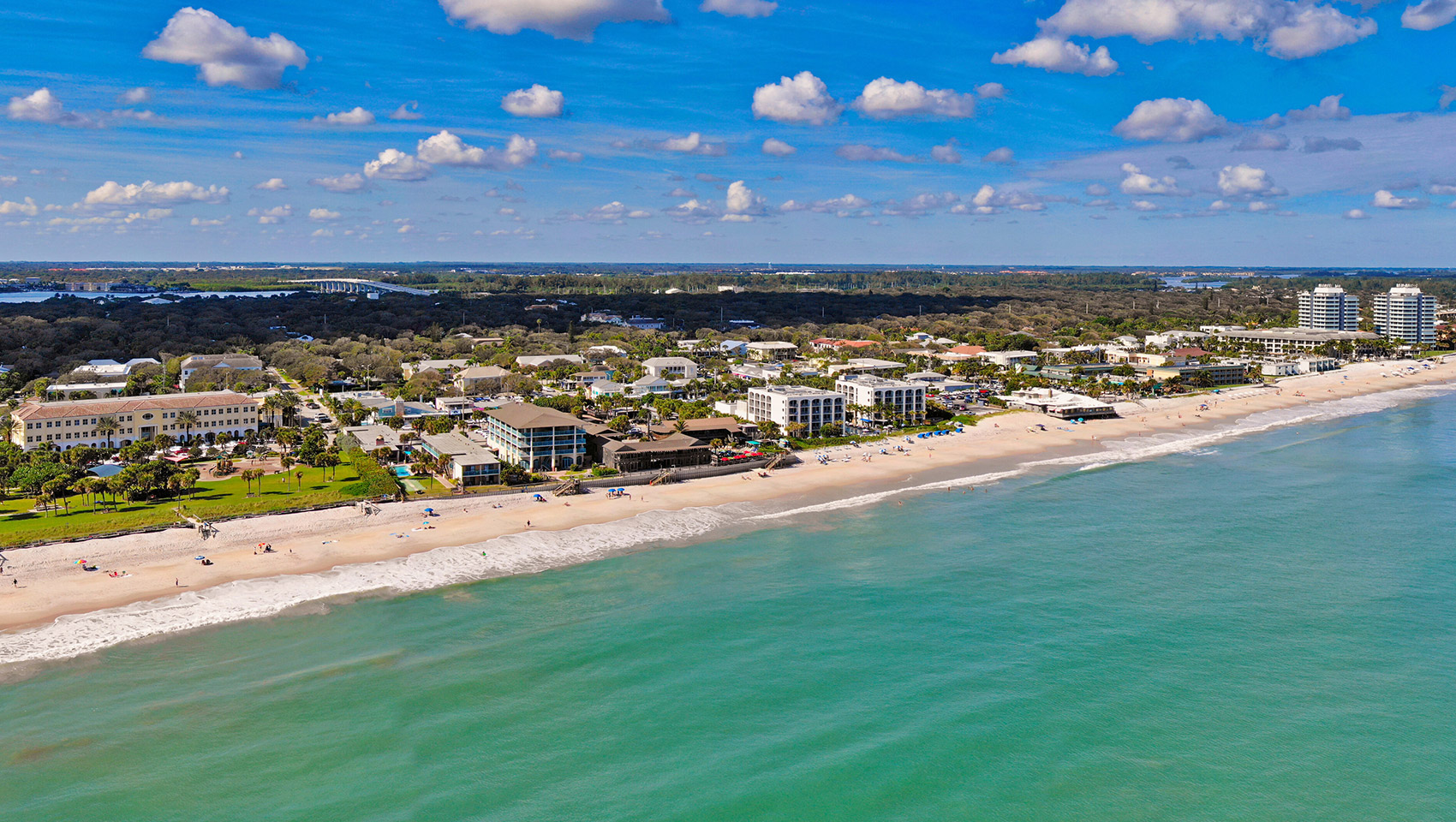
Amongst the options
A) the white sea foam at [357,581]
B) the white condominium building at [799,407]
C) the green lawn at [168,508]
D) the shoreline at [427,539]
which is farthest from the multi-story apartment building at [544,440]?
the white condominium building at [799,407]

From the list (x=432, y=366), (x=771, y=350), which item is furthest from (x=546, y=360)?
(x=771, y=350)

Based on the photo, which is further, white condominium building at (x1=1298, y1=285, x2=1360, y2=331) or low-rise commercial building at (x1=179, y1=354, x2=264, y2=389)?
white condominium building at (x1=1298, y1=285, x2=1360, y2=331)

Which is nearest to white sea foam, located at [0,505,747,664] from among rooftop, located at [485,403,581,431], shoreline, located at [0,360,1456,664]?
shoreline, located at [0,360,1456,664]

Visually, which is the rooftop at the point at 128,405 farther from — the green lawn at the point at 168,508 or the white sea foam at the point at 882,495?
the white sea foam at the point at 882,495

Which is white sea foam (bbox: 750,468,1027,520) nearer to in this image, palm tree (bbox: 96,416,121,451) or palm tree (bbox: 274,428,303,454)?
palm tree (bbox: 274,428,303,454)

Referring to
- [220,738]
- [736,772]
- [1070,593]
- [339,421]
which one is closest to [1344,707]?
[1070,593]

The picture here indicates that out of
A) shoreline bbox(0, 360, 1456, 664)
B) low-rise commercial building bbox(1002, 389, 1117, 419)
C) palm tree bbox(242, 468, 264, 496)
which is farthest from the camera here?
low-rise commercial building bbox(1002, 389, 1117, 419)
